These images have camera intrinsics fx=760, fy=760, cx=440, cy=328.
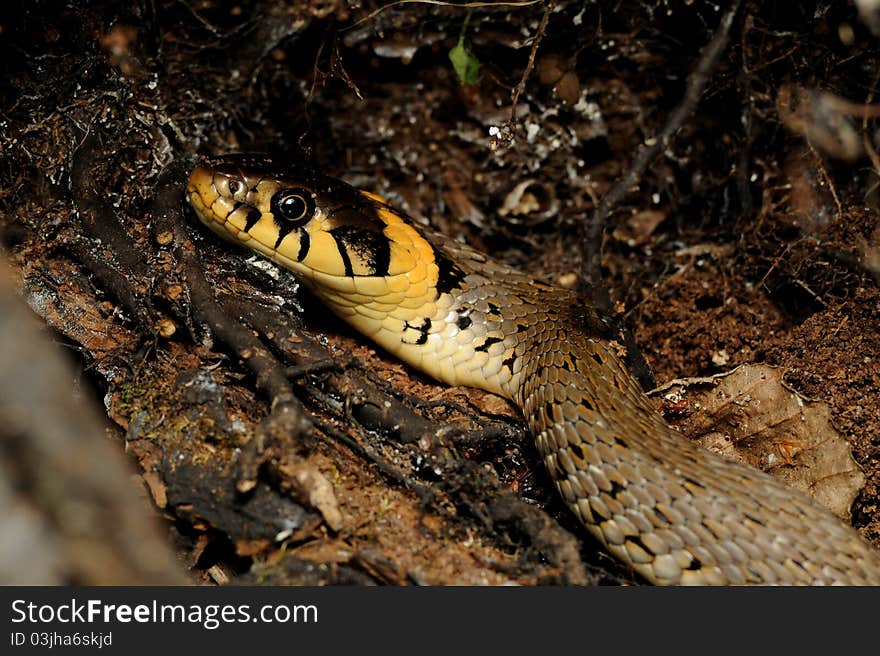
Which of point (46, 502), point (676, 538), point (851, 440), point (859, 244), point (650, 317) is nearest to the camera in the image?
point (46, 502)

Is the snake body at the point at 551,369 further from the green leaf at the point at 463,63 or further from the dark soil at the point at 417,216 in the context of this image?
the green leaf at the point at 463,63

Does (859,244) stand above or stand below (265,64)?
above

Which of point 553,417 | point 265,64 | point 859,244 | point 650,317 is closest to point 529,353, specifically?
point 553,417

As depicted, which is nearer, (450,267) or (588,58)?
(450,267)

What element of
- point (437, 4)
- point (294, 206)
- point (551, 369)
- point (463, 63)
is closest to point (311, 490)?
point (551, 369)

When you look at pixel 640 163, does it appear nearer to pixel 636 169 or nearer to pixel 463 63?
pixel 636 169

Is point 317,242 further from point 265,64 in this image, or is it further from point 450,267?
point 265,64
